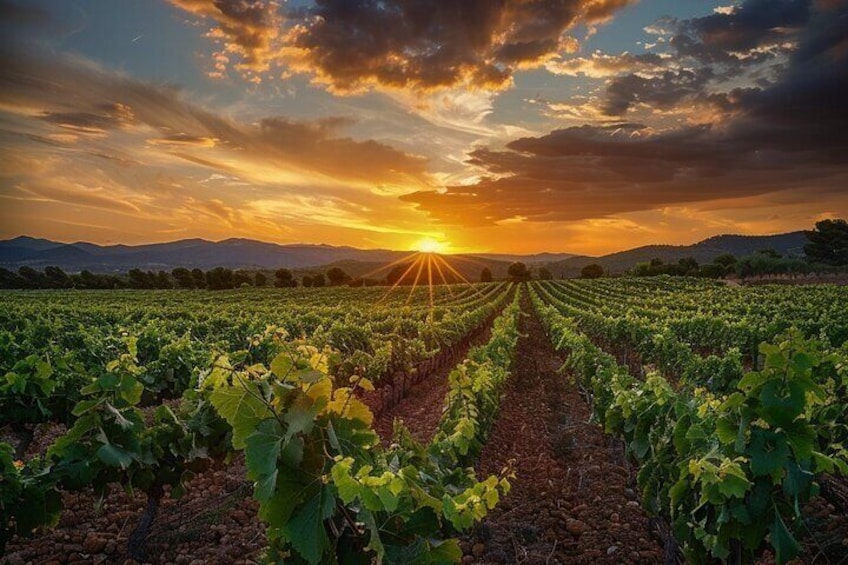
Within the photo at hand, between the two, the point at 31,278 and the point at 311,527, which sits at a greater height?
the point at 311,527

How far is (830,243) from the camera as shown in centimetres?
11444

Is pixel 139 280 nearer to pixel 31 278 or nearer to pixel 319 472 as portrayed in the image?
pixel 31 278

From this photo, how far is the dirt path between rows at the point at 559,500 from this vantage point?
6.64 metres

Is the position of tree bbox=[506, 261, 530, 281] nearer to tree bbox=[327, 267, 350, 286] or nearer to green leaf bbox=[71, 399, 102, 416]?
tree bbox=[327, 267, 350, 286]

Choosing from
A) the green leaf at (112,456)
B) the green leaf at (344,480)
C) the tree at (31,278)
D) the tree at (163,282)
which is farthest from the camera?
the tree at (163,282)

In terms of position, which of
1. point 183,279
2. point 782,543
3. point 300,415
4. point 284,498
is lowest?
point 183,279

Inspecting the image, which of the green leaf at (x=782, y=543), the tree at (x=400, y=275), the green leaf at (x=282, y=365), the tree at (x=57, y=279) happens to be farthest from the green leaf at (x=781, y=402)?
the tree at (x=57, y=279)

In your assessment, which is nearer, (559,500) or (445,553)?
(445,553)

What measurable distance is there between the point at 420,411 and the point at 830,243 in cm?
13170

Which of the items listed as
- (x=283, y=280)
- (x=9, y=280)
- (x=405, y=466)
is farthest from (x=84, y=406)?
(x=9, y=280)

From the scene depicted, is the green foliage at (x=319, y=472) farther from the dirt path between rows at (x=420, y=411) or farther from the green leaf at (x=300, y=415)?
the dirt path between rows at (x=420, y=411)

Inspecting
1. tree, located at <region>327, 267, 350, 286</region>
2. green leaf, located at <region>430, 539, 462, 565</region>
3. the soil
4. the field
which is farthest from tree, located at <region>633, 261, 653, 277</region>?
green leaf, located at <region>430, 539, 462, 565</region>

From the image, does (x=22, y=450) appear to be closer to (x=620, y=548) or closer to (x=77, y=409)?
(x=77, y=409)

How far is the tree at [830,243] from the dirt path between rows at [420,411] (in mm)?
124024
